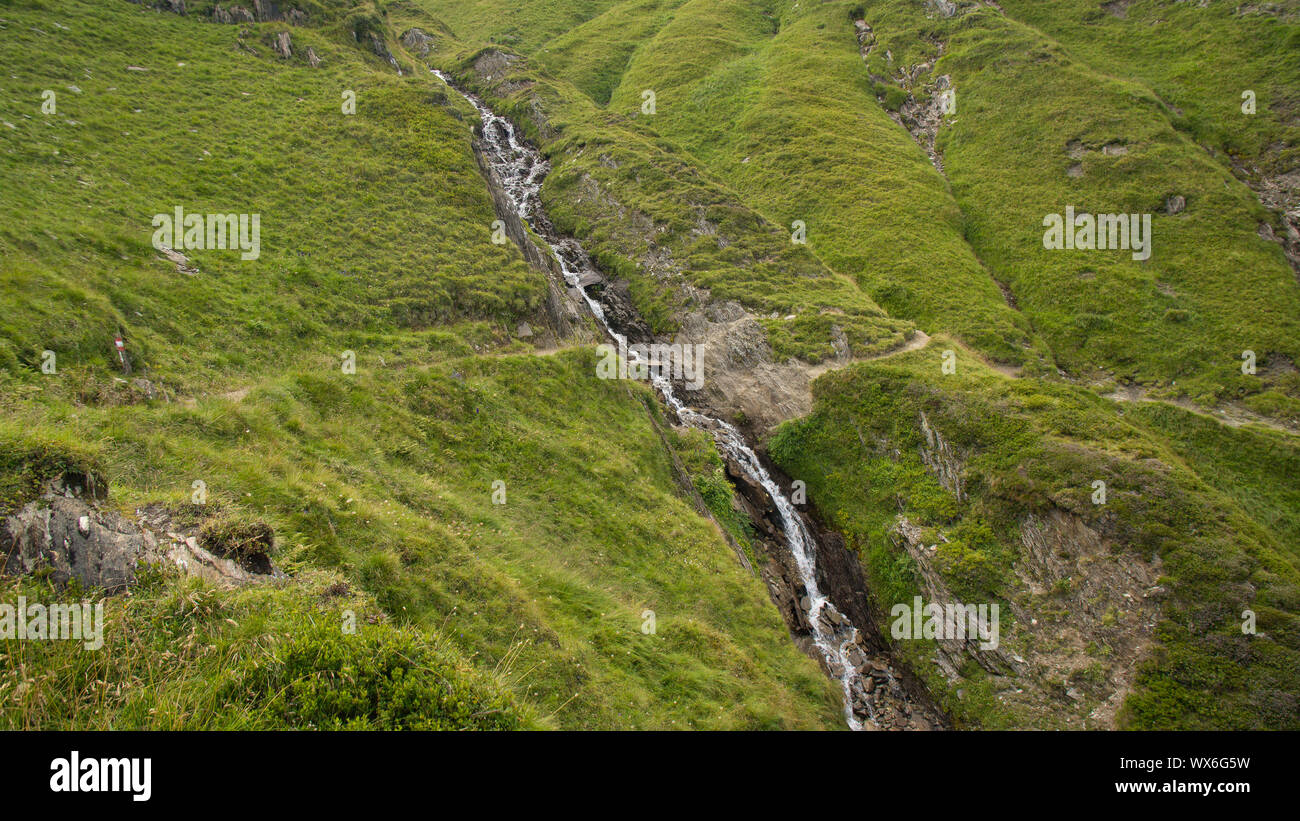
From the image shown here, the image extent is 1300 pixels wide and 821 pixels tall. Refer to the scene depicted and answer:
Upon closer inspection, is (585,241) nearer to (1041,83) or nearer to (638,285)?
(638,285)

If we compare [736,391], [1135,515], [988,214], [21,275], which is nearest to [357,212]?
[21,275]

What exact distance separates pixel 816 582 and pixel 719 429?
435 inches

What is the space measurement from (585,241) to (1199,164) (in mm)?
53864

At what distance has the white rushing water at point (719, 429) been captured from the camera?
24656 millimetres

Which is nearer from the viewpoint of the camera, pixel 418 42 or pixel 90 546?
pixel 90 546

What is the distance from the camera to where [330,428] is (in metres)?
19.0

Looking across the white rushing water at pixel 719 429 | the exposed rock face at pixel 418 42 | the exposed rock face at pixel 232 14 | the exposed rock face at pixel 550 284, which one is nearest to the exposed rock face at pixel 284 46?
the exposed rock face at pixel 232 14

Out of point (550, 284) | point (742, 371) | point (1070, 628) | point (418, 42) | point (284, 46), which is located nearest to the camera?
point (1070, 628)

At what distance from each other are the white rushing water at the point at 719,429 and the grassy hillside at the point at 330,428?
404cm

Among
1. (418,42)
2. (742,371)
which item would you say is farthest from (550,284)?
(418,42)

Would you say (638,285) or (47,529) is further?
(638,285)

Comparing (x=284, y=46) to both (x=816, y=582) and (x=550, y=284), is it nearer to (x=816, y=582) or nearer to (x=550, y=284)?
(x=550, y=284)

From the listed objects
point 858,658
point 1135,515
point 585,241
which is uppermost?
point 585,241

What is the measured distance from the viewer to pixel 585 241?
48125mm
